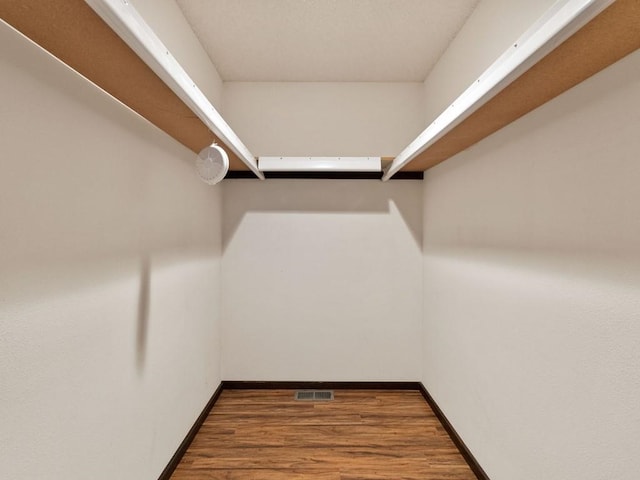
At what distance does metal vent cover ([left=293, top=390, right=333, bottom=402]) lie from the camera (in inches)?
111

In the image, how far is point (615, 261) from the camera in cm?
105

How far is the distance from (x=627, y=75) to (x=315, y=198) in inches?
88.1

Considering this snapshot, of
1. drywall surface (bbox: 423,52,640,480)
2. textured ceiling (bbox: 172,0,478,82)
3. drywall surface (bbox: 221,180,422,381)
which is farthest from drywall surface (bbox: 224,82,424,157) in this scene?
drywall surface (bbox: 423,52,640,480)

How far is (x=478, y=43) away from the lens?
1.98 m

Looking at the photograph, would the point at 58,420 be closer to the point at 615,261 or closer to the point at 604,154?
the point at 615,261

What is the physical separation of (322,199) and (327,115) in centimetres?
77

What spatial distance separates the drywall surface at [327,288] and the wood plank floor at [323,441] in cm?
30

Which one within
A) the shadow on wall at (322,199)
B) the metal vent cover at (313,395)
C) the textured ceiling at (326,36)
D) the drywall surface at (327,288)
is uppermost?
the textured ceiling at (326,36)

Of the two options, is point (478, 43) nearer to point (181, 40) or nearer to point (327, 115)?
point (327, 115)

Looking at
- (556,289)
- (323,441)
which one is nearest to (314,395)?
(323,441)

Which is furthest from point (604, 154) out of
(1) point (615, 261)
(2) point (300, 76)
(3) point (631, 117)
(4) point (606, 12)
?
(2) point (300, 76)

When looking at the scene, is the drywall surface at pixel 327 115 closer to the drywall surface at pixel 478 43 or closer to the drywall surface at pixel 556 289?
the drywall surface at pixel 478 43

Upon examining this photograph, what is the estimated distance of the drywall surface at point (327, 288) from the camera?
3.02 meters

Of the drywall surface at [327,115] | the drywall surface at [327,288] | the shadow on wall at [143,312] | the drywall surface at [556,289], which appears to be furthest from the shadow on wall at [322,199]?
the shadow on wall at [143,312]
